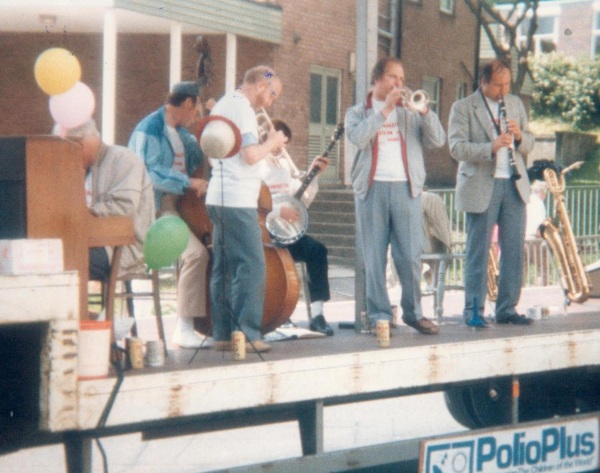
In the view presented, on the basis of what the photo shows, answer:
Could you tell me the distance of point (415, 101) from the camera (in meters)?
5.12

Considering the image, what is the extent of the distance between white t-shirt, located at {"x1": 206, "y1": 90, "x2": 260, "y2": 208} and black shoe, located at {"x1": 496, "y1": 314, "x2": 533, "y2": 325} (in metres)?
1.77

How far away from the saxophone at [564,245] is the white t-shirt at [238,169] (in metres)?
2.47

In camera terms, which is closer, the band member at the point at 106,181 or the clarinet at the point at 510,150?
the band member at the point at 106,181

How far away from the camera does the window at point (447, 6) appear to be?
23147 mm

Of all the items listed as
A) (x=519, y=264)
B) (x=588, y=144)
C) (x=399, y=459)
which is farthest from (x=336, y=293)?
(x=588, y=144)

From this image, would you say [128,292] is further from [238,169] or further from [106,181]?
[238,169]

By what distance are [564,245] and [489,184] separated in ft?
3.79

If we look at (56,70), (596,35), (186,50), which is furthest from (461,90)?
(56,70)

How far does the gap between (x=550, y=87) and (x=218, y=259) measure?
33205 millimetres

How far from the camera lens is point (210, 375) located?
3340 mm

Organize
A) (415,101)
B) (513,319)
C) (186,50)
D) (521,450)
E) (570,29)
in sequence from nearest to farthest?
(521,450), (415,101), (513,319), (186,50), (570,29)

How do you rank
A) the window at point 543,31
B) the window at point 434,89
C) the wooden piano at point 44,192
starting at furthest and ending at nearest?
the window at point 543,31
the window at point 434,89
the wooden piano at point 44,192

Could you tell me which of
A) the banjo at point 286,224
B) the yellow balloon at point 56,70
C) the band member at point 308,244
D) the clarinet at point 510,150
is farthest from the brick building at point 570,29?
the yellow balloon at point 56,70

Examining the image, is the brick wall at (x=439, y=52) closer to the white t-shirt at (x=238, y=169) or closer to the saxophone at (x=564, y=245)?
the saxophone at (x=564, y=245)
